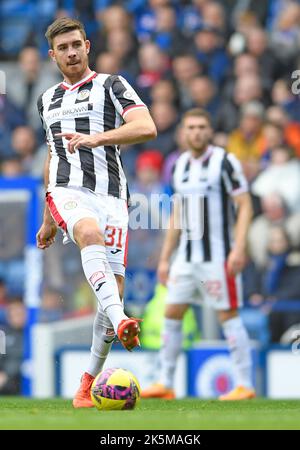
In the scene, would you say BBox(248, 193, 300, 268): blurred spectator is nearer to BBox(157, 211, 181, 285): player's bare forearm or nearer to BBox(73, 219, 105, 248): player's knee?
BBox(157, 211, 181, 285): player's bare forearm

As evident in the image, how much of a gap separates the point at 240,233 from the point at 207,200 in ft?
1.49

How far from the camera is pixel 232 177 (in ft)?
30.9

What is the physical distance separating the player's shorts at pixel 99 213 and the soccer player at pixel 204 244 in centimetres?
234

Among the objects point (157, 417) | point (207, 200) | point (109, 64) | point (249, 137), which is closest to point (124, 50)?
point (109, 64)

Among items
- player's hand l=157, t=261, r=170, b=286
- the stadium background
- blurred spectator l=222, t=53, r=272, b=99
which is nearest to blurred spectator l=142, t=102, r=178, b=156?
the stadium background

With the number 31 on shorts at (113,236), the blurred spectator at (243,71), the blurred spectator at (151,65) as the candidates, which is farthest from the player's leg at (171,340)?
the blurred spectator at (151,65)

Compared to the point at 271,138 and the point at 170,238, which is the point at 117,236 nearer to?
the point at 170,238

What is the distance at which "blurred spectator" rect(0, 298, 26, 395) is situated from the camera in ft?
38.3

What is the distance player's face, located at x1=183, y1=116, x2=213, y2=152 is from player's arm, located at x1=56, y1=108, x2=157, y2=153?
2490 millimetres

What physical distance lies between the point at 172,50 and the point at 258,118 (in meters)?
2.10

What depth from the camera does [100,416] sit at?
609 cm

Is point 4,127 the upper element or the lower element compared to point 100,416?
upper
